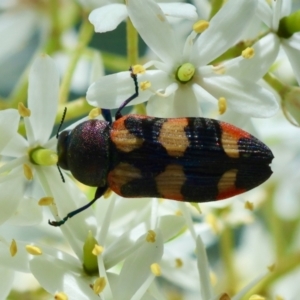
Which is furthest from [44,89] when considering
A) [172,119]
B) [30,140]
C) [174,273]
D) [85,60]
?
[85,60]

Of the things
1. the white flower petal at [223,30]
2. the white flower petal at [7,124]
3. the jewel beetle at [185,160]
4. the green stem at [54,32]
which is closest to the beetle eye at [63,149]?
the jewel beetle at [185,160]

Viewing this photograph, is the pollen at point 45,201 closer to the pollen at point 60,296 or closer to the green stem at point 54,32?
the pollen at point 60,296

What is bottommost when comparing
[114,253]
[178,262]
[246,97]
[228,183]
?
[178,262]

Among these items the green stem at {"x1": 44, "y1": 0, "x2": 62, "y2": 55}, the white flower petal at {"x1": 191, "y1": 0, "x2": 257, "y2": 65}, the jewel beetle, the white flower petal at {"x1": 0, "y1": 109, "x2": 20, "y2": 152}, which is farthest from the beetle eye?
the green stem at {"x1": 44, "y1": 0, "x2": 62, "y2": 55}

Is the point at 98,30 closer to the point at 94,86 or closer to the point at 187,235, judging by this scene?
the point at 94,86

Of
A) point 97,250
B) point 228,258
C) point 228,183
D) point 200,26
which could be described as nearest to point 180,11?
point 200,26

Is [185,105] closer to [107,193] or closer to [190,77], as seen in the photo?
[190,77]
